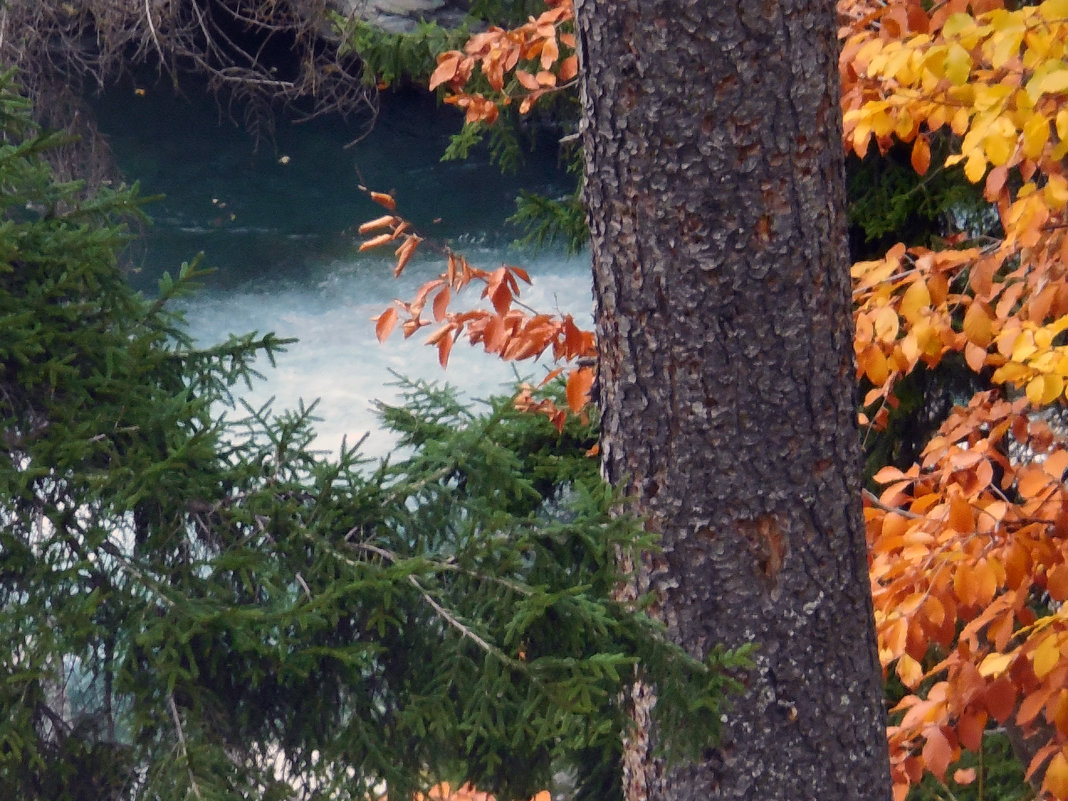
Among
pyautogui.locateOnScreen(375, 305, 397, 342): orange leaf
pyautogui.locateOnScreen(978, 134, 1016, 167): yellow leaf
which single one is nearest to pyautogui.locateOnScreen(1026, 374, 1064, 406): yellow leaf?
pyautogui.locateOnScreen(978, 134, 1016, 167): yellow leaf

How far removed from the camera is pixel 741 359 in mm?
1812

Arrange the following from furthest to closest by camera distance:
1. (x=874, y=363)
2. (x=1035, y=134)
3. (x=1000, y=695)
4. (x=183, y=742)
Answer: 1. (x=874, y=363)
2. (x=1000, y=695)
3. (x=1035, y=134)
4. (x=183, y=742)

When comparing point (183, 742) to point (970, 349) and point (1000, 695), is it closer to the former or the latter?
point (1000, 695)

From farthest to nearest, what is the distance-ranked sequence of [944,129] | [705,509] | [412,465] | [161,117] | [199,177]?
1. [161,117]
2. [199,177]
3. [944,129]
4. [705,509]
5. [412,465]

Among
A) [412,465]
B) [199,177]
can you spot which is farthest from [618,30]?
[199,177]

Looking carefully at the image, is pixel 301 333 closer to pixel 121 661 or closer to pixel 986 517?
pixel 986 517

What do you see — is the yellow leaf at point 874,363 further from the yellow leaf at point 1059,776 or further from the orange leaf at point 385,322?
the orange leaf at point 385,322

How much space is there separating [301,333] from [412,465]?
7.27 meters

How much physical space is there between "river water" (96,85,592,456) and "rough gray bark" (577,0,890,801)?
18.5ft

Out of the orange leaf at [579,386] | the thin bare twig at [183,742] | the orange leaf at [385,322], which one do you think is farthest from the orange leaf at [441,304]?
the thin bare twig at [183,742]

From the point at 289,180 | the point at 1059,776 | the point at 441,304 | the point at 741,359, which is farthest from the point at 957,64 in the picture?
the point at 289,180

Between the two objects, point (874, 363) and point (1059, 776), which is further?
point (874, 363)

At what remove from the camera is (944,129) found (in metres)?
3.90

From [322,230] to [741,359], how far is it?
28.3ft
